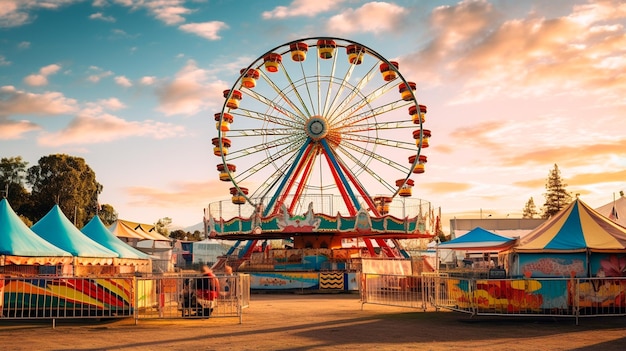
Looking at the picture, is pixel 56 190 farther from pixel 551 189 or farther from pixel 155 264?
pixel 551 189

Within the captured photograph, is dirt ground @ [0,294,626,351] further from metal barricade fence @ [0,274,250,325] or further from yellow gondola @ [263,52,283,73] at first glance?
yellow gondola @ [263,52,283,73]

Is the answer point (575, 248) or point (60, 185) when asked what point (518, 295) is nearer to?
point (575, 248)

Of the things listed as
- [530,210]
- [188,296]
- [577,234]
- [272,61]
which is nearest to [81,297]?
[188,296]

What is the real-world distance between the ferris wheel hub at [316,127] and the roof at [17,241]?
17.6 meters

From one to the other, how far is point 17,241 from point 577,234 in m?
15.3

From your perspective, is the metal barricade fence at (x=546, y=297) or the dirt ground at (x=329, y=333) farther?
the metal barricade fence at (x=546, y=297)

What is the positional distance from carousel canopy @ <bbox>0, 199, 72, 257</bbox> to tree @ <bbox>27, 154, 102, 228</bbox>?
46.5 m

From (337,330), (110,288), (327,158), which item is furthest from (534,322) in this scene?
(327,158)

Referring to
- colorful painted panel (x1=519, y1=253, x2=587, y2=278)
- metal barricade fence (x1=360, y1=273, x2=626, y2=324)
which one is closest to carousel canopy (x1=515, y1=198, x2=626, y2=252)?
colorful painted panel (x1=519, y1=253, x2=587, y2=278)

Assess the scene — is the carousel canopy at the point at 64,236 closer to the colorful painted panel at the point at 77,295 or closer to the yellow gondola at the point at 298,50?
the colorful painted panel at the point at 77,295

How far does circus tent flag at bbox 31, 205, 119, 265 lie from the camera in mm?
23156

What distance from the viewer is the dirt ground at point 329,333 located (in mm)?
11141

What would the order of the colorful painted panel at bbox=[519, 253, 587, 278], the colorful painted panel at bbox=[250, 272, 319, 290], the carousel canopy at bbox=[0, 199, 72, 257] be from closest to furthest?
the colorful painted panel at bbox=[519, 253, 587, 278] → the carousel canopy at bbox=[0, 199, 72, 257] → the colorful painted panel at bbox=[250, 272, 319, 290]

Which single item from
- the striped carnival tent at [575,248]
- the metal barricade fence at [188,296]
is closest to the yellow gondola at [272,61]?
the striped carnival tent at [575,248]
